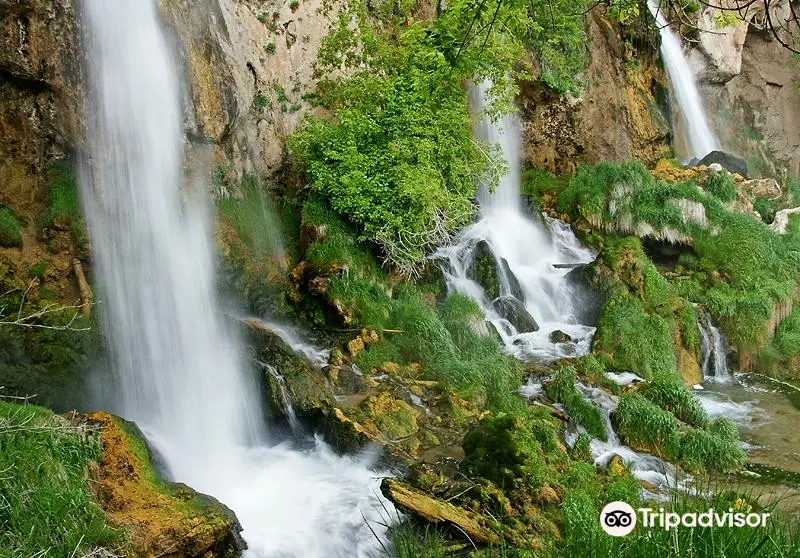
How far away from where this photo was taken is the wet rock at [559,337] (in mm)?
10133

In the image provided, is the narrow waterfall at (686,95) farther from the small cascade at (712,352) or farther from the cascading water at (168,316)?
the cascading water at (168,316)

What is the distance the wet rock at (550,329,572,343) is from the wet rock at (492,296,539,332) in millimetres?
369

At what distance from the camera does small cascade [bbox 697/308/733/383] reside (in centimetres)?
1049

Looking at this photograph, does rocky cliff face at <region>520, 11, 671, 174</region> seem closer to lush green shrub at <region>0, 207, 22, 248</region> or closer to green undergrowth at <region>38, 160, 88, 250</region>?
green undergrowth at <region>38, 160, 88, 250</region>

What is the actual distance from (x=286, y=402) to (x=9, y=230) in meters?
4.08

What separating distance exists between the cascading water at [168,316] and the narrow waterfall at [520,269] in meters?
4.04

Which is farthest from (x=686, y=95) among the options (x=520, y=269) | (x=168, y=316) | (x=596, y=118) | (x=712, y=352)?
(x=168, y=316)

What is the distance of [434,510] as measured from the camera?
16.9ft

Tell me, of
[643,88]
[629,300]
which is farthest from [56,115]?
[643,88]

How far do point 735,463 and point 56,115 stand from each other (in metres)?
9.05

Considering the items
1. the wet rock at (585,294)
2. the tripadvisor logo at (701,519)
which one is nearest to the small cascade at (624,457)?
the wet rock at (585,294)

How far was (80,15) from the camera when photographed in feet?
27.1

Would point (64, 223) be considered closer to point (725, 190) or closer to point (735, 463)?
point (735, 463)

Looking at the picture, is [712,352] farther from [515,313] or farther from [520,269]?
[520,269]
